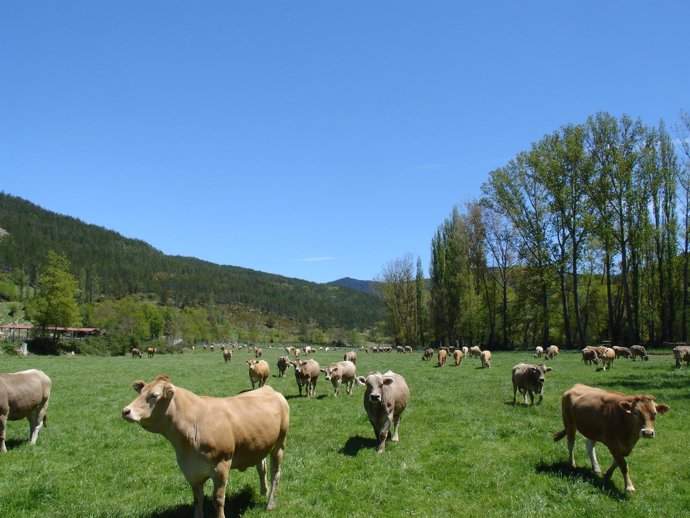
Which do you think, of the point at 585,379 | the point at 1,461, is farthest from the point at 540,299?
the point at 1,461

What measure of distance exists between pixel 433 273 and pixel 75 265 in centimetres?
16093

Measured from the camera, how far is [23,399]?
37.6ft

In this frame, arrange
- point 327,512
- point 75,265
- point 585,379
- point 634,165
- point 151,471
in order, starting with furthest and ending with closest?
point 75,265, point 634,165, point 585,379, point 151,471, point 327,512

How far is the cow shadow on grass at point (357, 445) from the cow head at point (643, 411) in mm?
5304

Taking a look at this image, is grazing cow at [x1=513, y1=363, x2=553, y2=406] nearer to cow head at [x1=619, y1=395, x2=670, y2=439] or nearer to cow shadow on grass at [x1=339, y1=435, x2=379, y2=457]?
cow shadow on grass at [x1=339, y1=435, x2=379, y2=457]

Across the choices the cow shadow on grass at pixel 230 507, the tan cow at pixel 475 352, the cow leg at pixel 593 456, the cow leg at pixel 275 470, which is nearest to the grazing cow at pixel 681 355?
the tan cow at pixel 475 352

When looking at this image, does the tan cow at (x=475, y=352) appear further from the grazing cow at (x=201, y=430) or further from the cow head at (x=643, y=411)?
the grazing cow at (x=201, y=430)

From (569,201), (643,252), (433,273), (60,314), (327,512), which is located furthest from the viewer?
(433,273)

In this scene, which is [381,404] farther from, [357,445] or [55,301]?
[55,301]

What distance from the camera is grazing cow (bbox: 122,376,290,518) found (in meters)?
6.56

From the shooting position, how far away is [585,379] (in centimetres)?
2206

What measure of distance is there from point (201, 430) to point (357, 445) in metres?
5.83

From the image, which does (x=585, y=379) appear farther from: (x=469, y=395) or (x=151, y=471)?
(x=151, y=471)

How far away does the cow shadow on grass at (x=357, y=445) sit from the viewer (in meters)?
11.1
